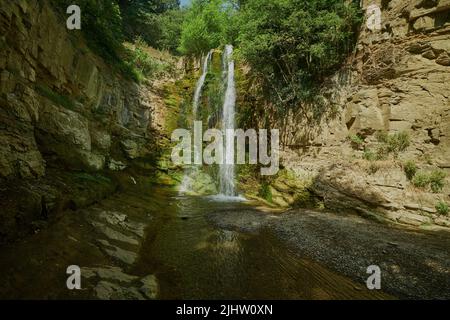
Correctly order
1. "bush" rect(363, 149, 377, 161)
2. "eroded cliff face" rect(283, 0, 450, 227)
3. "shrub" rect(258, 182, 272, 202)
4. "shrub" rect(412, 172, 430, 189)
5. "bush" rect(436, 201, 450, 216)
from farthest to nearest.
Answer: "shrub" rect(258, 182, 272, 202) < "bush" rect(363, 149, 377, 161) < "eroded cliff face" rect(283, 0, 450, 227) < "shrub" rect(412, 172, 430, 189) < "bush" rect(436, 201, 450, 216)

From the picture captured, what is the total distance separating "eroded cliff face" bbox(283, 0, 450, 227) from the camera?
26.3 ft

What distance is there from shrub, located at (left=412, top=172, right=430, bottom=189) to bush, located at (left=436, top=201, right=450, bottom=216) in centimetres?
66

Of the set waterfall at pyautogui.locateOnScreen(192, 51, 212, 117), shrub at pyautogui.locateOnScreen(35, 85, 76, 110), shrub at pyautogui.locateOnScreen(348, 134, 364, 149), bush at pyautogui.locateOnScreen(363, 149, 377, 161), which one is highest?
waterfall at pyautogui.locateOnScreen(192, 51, 212, 117)

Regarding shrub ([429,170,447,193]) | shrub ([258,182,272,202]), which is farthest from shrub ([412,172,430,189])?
shrub ([258,182,272,202])

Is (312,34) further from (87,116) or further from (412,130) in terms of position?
(87,116)

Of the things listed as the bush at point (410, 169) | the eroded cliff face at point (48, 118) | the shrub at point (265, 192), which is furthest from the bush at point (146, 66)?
the bush at point (410, 169)

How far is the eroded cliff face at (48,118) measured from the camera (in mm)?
4691

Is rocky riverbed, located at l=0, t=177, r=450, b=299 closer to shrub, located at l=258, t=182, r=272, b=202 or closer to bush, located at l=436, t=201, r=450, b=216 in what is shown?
bush, located at l=436, t=201, r=450, b=216

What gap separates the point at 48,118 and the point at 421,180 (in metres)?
11.2

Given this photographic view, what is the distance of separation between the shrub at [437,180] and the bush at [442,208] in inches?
17.0

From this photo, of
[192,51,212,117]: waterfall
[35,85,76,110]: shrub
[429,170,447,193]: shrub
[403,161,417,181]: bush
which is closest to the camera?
[35,85,76,110]: shrub

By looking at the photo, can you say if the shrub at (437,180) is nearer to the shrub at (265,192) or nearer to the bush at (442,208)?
the bush at (442,208)

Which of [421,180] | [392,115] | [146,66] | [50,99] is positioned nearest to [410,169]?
[421,180]
